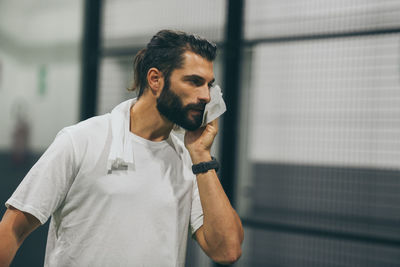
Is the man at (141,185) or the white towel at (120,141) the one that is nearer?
the man at (141,185)

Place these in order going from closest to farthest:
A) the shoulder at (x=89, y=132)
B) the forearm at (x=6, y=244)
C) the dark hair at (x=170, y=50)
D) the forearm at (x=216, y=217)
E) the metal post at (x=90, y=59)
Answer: the forearm at (x=6, y=244)
the shoulder at (x=89, y=132)
the forearm at (x=216, y=217)
the dark hair at (x=170, y=50)
the metal post at (x=90, y=59)

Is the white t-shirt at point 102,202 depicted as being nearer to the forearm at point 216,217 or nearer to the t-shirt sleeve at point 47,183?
the t-shirt sleeve at point 47,183

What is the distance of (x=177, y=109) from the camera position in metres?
1.72

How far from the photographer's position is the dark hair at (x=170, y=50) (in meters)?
1.77

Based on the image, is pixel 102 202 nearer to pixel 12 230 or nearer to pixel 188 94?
pixel 12 230

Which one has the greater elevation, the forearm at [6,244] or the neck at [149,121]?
the neck at [149,121]

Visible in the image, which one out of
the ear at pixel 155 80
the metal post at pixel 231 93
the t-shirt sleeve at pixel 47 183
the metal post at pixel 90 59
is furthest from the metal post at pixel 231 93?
the t-shirt sleeve at pixel 47 183

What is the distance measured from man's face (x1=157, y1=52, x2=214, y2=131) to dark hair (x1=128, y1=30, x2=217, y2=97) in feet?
0.11

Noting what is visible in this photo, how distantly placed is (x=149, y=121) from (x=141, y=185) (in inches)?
10.6

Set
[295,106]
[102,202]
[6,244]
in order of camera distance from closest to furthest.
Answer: [6,244], [102,202], [295,106]

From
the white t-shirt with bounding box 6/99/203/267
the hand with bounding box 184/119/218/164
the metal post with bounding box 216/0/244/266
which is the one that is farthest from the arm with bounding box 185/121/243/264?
the metal post with bounding box 216/0/244/266

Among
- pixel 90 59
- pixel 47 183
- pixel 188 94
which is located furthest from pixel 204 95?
pixel 90 59

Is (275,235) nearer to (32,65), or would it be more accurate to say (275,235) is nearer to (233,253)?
(233,253)

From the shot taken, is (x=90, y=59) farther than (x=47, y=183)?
Yes
